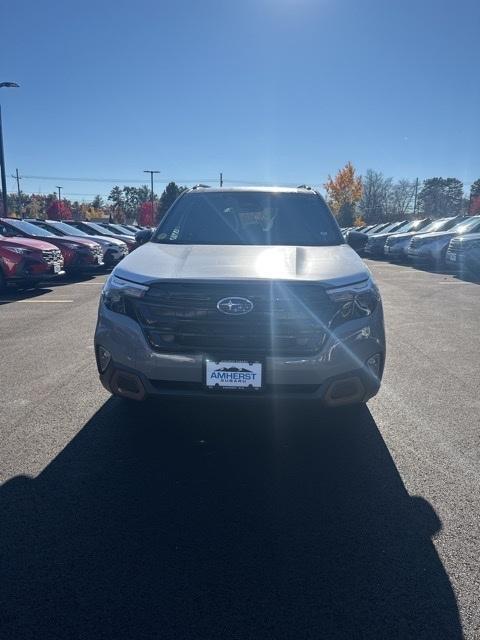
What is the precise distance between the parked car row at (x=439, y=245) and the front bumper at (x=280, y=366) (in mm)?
7025

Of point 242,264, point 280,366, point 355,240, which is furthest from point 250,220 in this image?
point 280,366

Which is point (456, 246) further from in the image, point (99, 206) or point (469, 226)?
point (99, 206)

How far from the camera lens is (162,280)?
134 inches

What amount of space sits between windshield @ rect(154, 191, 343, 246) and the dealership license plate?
5.29 ft

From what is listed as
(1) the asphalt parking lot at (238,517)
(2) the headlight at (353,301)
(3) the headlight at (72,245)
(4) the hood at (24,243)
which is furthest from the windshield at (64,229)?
(2) the headlight at (353,301)

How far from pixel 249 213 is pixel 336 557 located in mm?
3474

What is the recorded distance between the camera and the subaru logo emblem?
10.8ft

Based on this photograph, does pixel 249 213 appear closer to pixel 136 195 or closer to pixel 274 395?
pixel 274 395

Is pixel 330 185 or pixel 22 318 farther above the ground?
pixel 330 185

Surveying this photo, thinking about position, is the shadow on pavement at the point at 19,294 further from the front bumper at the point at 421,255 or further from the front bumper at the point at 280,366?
the front bumper at the point at 421,255

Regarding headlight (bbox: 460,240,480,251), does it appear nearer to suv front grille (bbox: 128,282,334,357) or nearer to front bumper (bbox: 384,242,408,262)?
front bumper (bbox: 384,242,408,262)

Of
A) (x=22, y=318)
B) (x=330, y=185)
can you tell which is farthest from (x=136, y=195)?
(x=22, y=318)

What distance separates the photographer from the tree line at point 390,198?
84625mm

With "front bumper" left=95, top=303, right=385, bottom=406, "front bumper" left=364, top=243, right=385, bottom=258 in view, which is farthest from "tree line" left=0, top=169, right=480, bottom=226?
"front bumper" left=95, top=303, right=385, bottom=406
